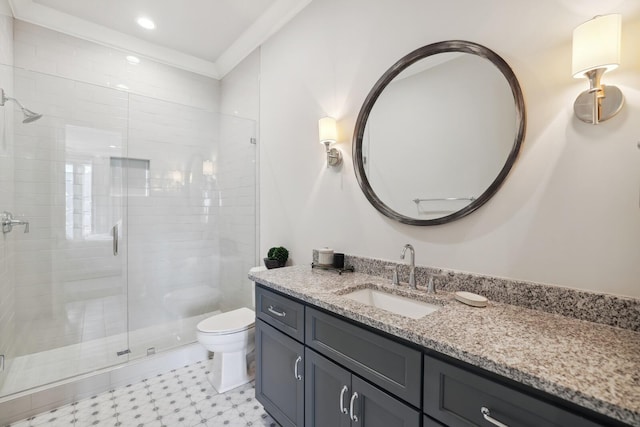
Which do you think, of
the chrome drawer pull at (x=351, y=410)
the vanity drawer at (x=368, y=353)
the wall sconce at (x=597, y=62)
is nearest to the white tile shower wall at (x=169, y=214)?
the vanity drawer at (x=368, y=353)

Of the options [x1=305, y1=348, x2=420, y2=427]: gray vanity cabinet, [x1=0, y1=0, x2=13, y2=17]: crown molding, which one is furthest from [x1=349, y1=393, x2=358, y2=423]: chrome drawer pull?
[x1=0, y1=0, x2=13, y2=17]: crown molding

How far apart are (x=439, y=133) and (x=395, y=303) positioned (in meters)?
0.89

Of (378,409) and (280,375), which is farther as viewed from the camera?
(280,375)

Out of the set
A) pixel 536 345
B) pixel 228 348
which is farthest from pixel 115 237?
pixel 536 345

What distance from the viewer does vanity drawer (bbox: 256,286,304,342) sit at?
1364mm

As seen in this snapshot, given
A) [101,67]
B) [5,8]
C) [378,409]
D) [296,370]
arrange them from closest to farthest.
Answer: [378,409]
[296,370]
[5,8]
[101,67]

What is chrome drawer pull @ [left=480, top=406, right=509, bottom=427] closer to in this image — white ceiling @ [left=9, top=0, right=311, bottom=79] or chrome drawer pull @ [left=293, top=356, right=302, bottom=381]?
chrome drawer pull @ [left=293, top=356, right=302, bottom=381]

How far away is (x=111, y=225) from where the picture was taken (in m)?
2.58

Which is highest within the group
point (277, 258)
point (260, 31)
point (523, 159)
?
point (260, 31)

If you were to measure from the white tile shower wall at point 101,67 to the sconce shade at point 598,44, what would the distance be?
3359 millimetres

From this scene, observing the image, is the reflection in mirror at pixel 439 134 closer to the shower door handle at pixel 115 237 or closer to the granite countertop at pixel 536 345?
the granite countertop at pixel 536 345

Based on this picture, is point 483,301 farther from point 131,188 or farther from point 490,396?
point 131,188

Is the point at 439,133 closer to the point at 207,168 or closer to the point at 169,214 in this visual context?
the point at 207,168

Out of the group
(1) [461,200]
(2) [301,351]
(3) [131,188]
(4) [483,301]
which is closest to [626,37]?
(1) [461,200]
